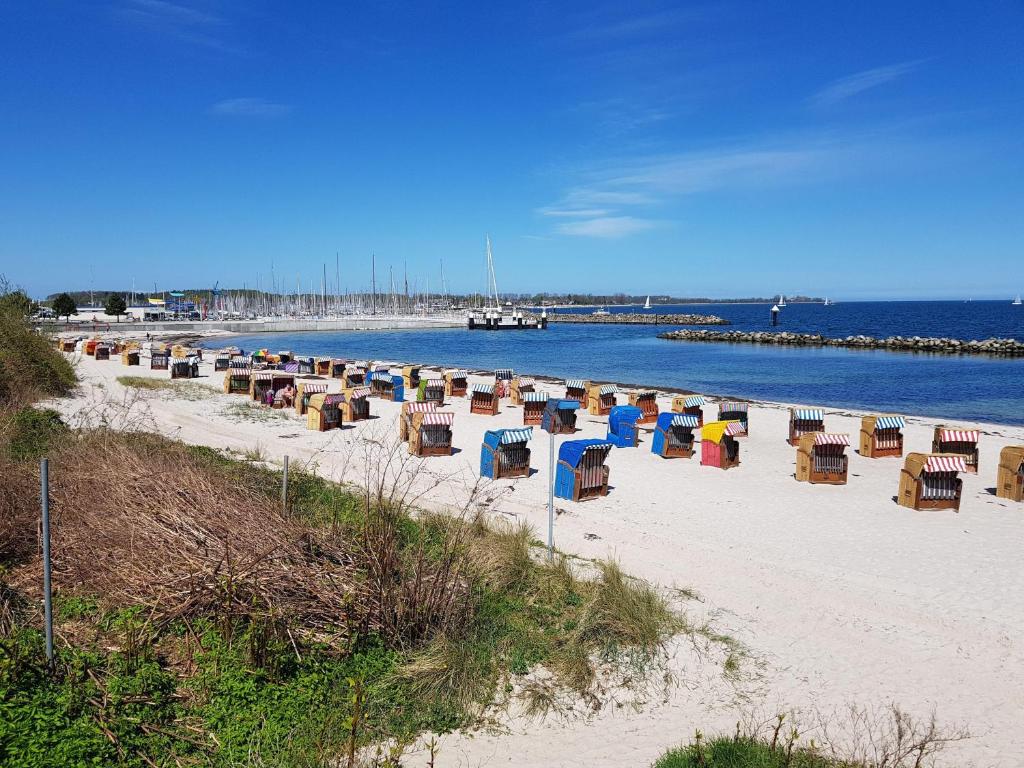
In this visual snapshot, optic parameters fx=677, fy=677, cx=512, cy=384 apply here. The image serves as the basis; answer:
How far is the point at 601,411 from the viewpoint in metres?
22.6

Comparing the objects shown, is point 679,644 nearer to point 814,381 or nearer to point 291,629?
point 291,629

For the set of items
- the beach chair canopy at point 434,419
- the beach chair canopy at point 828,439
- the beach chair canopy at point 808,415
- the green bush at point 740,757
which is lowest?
the green bush at point 740,757

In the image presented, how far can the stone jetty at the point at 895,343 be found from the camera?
5938 cm

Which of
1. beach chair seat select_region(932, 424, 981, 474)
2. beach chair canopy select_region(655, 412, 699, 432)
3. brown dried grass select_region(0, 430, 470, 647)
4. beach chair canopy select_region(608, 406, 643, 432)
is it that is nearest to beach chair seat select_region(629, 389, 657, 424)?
beach chair canopy select_region(608, 406, 643, 432)

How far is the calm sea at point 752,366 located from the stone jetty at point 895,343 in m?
4.62

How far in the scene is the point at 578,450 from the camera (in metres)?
11.9

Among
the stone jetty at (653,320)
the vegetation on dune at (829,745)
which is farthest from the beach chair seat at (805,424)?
the stone jetty at (653,320)

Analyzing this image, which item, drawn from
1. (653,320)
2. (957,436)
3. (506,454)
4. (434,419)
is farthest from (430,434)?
(653,320)

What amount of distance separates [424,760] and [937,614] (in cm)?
610

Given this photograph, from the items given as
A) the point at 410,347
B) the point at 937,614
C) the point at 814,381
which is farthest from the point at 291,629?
the point at 410,347

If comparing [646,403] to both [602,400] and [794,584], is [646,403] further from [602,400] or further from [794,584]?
[794,584]

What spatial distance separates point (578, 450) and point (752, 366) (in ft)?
134

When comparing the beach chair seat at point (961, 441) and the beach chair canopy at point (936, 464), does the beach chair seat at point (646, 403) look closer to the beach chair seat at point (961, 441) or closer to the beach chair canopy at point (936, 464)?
the beach chair seat at point (961, 441)

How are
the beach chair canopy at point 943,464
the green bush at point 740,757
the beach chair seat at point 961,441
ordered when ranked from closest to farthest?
1. the green bush at point 740,757
2. the beach chair canopy at point 943,464
3. the beach chair seat at point 961,441
